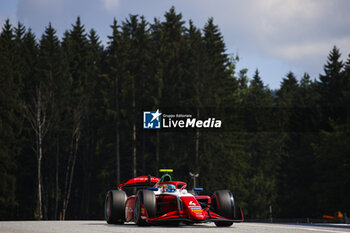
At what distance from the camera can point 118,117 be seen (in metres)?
60.4

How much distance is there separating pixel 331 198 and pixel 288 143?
41.8 ft

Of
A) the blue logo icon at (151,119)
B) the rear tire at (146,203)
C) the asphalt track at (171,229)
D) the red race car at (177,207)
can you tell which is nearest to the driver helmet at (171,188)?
the red race car at (177,207)

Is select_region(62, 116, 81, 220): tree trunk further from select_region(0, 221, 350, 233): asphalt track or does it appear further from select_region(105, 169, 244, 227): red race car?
select_region(0, 221, 350, 233): asphalt track

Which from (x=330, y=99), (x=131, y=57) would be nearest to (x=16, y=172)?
(x=131, y=57)

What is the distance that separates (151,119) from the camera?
61.5 meters

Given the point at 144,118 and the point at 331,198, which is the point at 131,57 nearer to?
the point at 144,118

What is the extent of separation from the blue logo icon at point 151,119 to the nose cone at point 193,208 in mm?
43877

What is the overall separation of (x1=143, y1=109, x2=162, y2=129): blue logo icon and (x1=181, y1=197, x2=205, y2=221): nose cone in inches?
1727

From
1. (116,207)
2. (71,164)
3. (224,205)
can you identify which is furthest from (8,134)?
(224,205)

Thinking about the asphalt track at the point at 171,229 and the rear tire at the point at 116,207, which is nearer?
the asphalt track at the point at 171,229

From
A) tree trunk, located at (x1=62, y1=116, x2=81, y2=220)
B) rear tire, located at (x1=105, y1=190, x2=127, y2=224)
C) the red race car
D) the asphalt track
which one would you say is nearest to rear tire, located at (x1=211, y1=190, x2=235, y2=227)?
the red race car

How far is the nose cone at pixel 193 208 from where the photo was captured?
15.8 m

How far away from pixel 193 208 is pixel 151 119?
45.7m

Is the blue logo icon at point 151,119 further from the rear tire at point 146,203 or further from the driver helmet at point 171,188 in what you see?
the rear tire at point 146,203
